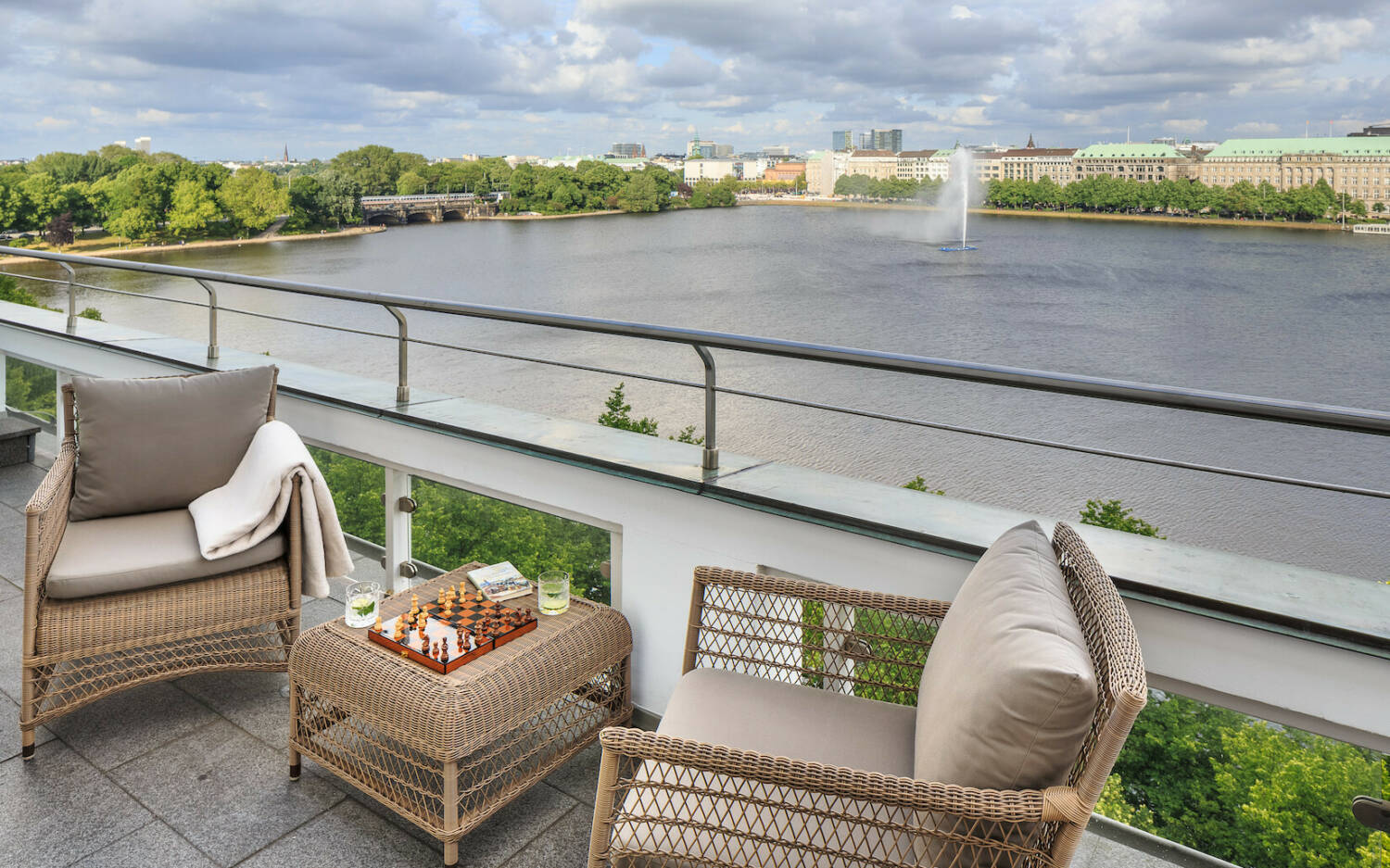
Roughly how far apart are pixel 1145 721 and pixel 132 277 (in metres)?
42.7

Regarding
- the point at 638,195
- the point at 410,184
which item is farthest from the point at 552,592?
the point at 638,195

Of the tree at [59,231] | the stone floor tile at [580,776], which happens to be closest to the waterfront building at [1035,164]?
the tree at [59,231]

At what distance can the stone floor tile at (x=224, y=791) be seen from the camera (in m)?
1.83

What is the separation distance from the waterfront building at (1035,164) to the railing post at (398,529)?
198 ft

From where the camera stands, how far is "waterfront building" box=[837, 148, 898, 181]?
6581cm

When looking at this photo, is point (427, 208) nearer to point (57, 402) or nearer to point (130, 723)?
point (57, 402)

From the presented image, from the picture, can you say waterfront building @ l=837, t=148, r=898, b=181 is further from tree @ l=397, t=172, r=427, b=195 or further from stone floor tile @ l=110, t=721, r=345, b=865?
stone floor tile @ l=110, t=721, r=345, b=865

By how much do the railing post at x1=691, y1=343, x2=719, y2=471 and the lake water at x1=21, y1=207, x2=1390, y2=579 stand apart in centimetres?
1195

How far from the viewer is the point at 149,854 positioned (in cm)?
176

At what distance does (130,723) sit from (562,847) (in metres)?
1.16

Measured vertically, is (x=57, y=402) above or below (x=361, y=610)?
above

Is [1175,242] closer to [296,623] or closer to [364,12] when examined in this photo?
[296,623]

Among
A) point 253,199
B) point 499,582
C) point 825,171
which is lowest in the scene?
point 499,582

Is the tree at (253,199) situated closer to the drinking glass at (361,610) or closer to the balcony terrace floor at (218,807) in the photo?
the balcony terrace floor at (218,807)
